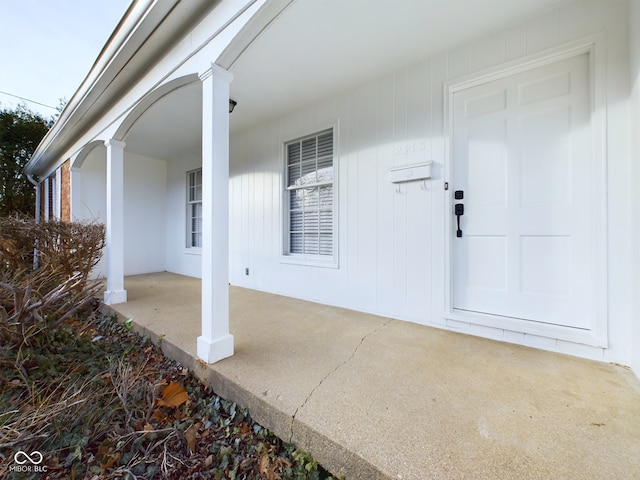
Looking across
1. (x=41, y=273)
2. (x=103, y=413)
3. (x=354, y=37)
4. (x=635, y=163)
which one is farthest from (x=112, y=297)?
(x=635, y=163)

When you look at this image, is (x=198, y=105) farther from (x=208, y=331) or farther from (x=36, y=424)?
(x=36, y=424)

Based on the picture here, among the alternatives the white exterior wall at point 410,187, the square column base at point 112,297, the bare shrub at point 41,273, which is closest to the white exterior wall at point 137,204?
the square column base at point 112,297

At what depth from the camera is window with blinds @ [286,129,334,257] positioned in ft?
11.5

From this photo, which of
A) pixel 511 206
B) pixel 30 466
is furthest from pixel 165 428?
pixel 511 206

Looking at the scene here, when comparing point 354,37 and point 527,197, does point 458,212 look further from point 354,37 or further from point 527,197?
point 354,37

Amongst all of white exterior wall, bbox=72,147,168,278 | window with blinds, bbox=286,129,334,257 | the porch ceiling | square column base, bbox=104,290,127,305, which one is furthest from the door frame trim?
white exterior wall, bbox=72,147,168,278

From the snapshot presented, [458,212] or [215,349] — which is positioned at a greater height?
[458,212]

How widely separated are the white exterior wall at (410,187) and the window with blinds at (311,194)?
16 centimetres

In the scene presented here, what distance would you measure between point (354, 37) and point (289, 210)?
2.22m

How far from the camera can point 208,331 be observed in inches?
74.3

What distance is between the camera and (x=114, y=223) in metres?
3.50

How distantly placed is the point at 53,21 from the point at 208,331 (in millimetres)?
8567

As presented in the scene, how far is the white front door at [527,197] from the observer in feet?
6.48

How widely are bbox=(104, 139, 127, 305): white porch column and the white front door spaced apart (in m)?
4.02
